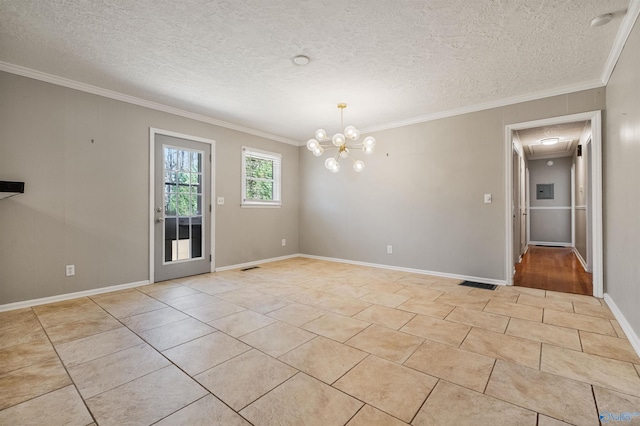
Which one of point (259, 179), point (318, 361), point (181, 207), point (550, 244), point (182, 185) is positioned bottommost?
point (318, 361)

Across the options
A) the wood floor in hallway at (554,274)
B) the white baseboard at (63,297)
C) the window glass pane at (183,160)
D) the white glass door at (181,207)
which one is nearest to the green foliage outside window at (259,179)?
the white glass door at (181,207)

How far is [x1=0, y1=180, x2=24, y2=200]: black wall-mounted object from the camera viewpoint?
276 cm

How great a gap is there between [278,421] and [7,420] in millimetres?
1386

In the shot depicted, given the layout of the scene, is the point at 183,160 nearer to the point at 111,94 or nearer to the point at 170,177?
the point at 170,177

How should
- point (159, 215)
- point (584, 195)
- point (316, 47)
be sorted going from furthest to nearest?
point (584, 195), point (159, 215), point (316, 47)

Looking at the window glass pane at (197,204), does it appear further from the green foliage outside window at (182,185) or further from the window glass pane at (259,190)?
the window glass pane at (259,190)

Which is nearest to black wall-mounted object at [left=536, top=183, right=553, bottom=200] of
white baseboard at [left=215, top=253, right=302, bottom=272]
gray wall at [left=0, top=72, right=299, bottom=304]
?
white baseboard at [left=215, top=253, right=302, bottom=272]

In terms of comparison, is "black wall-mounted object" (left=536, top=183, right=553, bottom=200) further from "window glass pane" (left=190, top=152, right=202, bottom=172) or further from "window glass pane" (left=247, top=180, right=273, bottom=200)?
"window glass pane" (left=190, top=152, right=202, bottom=172)

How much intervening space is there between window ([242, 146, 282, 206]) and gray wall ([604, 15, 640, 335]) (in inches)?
196

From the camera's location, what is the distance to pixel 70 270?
11.3 ft

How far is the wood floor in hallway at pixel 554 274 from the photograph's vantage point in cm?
393

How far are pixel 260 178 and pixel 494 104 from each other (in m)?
4.13

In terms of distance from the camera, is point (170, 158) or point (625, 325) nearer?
point (625, 325)

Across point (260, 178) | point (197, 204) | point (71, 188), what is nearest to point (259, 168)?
point (260, 178)
